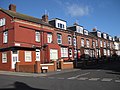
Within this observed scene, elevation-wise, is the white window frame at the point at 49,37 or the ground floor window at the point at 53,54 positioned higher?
the white window frame at the point at 49,37

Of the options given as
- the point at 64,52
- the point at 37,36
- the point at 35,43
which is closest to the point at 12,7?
the point at 37,36

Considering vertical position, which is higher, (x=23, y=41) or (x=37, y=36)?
(x=37, y=36)

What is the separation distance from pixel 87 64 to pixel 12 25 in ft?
54.5

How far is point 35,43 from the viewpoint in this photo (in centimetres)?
3328

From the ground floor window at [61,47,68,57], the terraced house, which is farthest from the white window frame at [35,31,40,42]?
the ground floor window at [61,47,68,57]

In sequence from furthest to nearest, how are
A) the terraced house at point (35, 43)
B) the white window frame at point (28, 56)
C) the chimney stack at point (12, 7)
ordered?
the chimney stack at point (12, 7)
the white window frame at point (28, 56)
the terraced house at point (35, 43)

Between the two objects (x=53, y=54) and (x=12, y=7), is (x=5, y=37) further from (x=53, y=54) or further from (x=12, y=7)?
(x=53, y=54)

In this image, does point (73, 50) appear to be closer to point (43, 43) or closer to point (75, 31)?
point (75, 31)

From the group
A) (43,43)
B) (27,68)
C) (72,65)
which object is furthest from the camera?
(43,43)

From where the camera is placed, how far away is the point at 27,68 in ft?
85.5

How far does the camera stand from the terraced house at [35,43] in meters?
29.2

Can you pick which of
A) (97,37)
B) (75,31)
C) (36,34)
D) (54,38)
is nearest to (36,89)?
(36,34)

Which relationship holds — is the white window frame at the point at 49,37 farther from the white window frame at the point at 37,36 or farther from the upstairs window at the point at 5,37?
the upstairs window at the point at 5,37

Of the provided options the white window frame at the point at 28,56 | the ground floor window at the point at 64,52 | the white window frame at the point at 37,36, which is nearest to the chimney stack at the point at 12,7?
the white window frame at the point at 37,36
